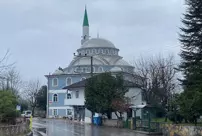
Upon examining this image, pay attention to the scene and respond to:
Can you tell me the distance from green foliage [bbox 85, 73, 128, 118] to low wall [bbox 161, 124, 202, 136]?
16.6 m

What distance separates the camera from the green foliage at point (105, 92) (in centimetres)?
5038

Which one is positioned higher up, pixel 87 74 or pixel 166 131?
pixel 87 74

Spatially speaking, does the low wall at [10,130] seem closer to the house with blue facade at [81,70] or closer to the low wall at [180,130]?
the low wall at [180,130]

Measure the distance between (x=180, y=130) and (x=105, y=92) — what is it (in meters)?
21.7

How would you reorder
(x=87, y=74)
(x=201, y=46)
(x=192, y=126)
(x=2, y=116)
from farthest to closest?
(x=87, y=74), (x=201, y=46), (x=2, y=116), (x=192, y=126)

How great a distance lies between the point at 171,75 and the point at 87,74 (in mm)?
37466

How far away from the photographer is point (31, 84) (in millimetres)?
118125

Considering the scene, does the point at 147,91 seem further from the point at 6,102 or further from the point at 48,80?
the point at 48,80

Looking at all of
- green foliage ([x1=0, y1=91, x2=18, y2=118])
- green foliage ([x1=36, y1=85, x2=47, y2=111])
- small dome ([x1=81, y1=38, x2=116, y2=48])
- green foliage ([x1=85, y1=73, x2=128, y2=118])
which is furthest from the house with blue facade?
green foliage ([x1=0, y1=91, x2=18, y2=118])

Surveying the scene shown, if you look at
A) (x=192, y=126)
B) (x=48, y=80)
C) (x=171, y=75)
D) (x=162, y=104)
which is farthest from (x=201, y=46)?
(x=48, y=80)

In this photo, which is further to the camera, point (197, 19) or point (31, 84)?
point (31, 84)

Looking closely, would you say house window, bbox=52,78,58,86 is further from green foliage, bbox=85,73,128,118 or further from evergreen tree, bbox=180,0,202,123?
evergreen tree, bbox=180,0,202,123

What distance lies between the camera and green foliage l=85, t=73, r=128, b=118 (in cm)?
5038

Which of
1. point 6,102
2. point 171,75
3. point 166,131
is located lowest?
point 166,131
